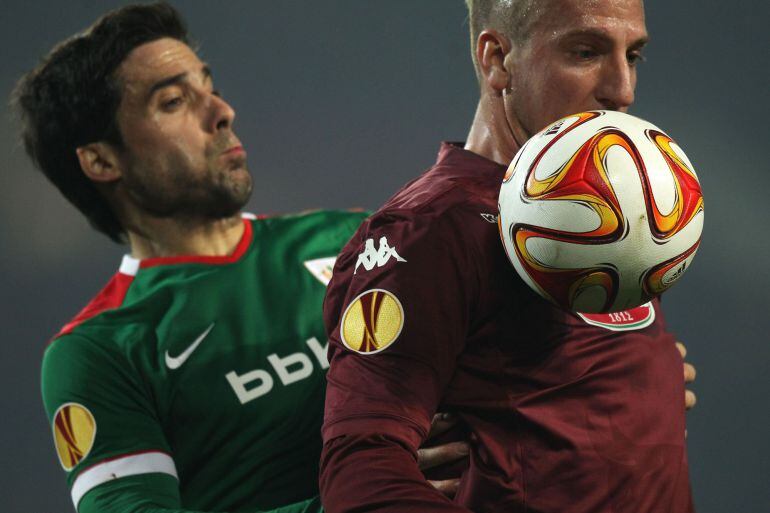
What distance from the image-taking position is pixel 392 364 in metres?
1.18

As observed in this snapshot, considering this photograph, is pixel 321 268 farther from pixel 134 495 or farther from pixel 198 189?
pixel 134 495

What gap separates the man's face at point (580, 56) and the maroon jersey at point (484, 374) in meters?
0.15

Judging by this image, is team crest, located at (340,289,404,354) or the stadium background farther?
the stadium background

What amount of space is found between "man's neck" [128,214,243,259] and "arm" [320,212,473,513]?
0.99m

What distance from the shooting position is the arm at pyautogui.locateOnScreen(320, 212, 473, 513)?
3.68 feet

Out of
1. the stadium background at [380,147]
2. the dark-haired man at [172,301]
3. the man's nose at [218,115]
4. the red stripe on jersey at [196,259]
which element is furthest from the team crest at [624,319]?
the stadium background at [380,147]

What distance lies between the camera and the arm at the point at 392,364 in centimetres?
112

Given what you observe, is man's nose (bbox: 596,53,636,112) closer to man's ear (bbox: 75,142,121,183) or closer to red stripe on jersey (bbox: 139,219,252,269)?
red stripe on jersey (bbox: 139,219,252,269)

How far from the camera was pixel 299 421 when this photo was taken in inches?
76.9

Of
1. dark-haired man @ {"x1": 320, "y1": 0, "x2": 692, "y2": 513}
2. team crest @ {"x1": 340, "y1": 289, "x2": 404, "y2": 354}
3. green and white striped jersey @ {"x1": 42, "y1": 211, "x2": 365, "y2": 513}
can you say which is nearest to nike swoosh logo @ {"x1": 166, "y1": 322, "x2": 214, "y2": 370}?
green and white striped jersey @ {"x1": 42, "y1": 211, "x2": 365, "y2": 513}

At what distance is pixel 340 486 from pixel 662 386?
1.58ft

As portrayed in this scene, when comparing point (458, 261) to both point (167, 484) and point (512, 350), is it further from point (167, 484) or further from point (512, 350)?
point (167, 484)

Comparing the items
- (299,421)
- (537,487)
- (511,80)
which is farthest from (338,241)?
(537,487)

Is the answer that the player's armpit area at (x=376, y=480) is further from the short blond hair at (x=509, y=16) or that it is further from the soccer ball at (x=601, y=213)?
the short blond hair at (x=509, y=16)
